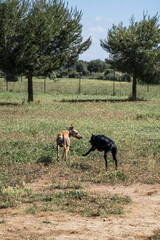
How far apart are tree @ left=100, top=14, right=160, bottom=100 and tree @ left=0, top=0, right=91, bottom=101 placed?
4307 millimetres

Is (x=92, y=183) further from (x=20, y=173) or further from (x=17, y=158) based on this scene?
(x=17, y=158)

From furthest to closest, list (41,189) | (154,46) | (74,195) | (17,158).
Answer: (154,46)
(17,158)
(41,189)
(74,195)

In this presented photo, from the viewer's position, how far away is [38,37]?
94.9 feet

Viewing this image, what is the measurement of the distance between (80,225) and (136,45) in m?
31.0

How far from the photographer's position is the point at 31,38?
28.2m

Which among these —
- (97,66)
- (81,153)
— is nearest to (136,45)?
(81,153)

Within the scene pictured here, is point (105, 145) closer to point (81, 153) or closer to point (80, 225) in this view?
point (81, 153)

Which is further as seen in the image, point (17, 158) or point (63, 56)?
point (63, 56)

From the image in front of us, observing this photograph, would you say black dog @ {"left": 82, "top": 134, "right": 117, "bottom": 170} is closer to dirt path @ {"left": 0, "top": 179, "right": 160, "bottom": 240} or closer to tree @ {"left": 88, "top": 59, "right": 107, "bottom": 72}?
dirt path @ {"left": 0, "top": 179, "right": 160, "bottom": 240}

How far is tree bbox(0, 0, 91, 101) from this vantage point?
89.6 ft

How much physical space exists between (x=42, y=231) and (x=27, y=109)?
65.7ft

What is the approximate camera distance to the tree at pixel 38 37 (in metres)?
27.3

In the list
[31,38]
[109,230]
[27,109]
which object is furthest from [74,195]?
[31,38]

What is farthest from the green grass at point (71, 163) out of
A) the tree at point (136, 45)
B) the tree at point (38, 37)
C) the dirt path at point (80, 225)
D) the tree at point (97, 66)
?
the tree at point (97, 66)
